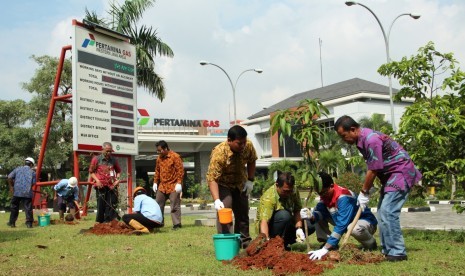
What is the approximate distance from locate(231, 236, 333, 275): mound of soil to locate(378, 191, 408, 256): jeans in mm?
771

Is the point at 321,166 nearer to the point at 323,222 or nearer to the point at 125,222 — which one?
the point at 323,222

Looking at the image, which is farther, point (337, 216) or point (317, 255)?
point (337, 216)

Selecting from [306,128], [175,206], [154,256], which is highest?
[306,128]

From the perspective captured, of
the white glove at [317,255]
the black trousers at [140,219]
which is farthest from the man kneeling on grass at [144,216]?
the white glove at [317,255]

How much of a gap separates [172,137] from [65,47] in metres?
24.2

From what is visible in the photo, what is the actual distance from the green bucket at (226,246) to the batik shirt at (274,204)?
1.88ft

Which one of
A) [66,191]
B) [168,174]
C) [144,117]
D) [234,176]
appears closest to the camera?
[234,176]

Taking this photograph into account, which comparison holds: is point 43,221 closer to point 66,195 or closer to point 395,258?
point 66,195

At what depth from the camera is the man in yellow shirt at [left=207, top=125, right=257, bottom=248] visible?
6086 mm

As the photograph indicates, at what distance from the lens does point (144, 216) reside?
878 cm

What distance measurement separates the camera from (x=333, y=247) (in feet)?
18.5

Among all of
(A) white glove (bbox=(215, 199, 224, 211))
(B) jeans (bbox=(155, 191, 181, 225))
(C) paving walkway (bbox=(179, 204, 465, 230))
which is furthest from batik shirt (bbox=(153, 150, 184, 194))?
(A) white glove (bbox=(215, 199, 224, 211))

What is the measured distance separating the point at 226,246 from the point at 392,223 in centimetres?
175

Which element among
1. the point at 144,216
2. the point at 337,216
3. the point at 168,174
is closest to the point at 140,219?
the point at 144,216
